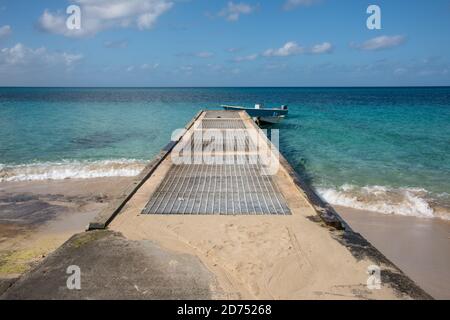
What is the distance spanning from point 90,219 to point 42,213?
1.31 m

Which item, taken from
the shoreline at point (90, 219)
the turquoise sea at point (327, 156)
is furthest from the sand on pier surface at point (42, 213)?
the turquoise sea at point (327, 156)

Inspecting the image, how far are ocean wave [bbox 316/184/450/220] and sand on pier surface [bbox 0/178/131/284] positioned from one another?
20.7 feet

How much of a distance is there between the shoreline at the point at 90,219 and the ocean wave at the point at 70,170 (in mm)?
1360

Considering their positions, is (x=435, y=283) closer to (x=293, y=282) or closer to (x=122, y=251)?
(x=293, y=282)

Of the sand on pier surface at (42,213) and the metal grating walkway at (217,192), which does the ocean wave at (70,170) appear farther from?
the metal grating walkway at (217,192)

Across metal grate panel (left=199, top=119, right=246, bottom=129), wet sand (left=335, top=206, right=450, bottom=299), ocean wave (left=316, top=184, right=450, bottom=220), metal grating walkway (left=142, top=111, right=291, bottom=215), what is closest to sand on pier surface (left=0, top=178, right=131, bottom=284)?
metal grating walkway (left=142, top=111, right=291, bottom=215)

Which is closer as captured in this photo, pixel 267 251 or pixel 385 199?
pixel 267 251

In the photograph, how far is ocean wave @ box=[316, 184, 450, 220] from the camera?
8.70m

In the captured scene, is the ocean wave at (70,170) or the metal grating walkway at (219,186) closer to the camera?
the metal grating walkway at (219,186)

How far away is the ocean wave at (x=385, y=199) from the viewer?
28.6 feet

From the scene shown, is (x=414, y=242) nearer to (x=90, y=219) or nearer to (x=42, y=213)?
(x=90, y=219)

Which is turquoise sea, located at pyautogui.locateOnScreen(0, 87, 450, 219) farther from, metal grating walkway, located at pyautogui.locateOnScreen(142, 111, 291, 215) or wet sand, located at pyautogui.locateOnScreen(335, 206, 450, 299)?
metal grating walkway, located at pyautogui.locateOnScreen(142, 111, 291, 215)

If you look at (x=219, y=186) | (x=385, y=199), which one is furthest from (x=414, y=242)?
(x=219, y=186)

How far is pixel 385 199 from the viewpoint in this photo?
9.52 meters
